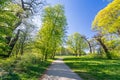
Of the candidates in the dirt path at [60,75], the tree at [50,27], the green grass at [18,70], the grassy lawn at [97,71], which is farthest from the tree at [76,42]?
the dirt path at [60,75]

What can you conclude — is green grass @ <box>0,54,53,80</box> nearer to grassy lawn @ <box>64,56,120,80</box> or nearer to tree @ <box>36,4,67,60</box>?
grassy lawn @ <box>64,56,120,80</box>

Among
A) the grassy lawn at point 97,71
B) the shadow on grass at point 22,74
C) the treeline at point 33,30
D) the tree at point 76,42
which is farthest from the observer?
the tree at point 76,42

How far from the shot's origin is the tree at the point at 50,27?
28552 mm

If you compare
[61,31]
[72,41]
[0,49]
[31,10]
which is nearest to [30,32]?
[31,10]

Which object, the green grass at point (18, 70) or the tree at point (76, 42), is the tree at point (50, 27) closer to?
the green grass at point (18, 70)

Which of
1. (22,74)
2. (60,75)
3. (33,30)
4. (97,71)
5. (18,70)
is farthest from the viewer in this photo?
(33,30)

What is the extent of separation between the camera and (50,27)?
3114 cm

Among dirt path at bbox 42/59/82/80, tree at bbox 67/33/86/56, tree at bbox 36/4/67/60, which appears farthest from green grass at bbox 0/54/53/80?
tree at bbox 67/33/86/56

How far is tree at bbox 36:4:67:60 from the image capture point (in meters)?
28.6

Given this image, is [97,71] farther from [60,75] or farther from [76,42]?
[76,42]

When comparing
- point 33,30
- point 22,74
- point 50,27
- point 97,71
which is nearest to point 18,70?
point 22,74

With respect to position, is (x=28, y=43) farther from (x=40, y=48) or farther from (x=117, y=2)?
(x=117, y=2)

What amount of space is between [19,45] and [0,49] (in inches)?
654

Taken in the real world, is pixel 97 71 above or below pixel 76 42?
A: below
